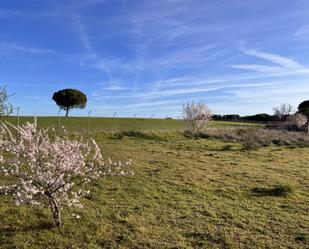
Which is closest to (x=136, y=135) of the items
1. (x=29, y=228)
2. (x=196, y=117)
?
(x=196, y=117)

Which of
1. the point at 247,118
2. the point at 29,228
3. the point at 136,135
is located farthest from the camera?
the point at 247,118

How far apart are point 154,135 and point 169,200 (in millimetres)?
24515

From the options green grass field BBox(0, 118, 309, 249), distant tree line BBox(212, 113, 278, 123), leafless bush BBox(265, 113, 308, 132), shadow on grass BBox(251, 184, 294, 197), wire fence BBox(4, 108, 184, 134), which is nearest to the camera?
green grass field BBox(0, 118, 309, 249)

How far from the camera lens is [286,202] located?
33.5 feet

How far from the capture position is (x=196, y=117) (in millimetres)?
35625

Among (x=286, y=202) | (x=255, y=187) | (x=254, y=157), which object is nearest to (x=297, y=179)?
(x=255, y=187)

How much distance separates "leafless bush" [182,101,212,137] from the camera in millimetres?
35625

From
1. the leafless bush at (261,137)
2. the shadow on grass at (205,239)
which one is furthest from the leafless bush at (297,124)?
the shadow on grass at (205,239)

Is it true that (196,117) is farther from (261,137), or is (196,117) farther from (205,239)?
(205,239)

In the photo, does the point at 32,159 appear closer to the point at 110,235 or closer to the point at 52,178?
the point at 52,178

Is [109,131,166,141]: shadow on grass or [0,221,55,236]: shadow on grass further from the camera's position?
[109,131,166,141]: shadow on grass

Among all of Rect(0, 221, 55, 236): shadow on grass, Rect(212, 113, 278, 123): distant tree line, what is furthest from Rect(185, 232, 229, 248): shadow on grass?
Rect(212, 113, 278, 123): distant tree line

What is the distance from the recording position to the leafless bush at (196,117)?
35.6 m

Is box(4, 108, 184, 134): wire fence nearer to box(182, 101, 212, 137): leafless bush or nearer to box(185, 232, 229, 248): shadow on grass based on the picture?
box(182, 101, 212, 137): leafless bush
